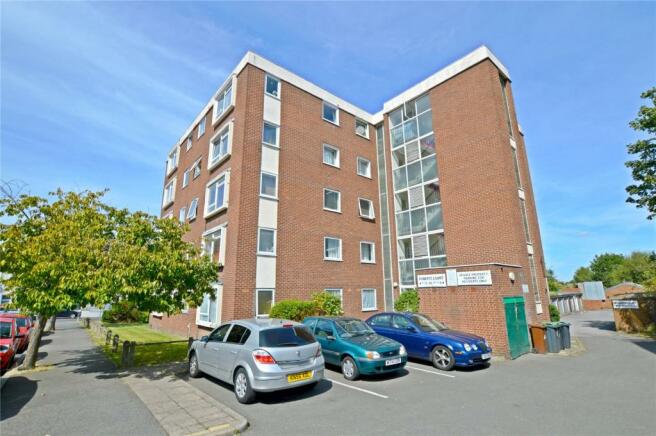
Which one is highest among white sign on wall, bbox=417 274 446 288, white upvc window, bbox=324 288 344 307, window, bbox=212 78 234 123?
window, bbox=212 78 234 123

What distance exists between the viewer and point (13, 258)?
8.98 metres

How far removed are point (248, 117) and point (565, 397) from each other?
16.4 meters

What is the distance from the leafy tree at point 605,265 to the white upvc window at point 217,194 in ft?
322

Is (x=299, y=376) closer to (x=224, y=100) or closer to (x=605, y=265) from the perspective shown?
(x=224, y=100)

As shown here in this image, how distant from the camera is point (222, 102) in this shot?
20219 millimetres

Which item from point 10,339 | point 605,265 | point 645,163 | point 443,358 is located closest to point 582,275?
point 605,265

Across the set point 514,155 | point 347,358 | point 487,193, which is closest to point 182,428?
point 347,358

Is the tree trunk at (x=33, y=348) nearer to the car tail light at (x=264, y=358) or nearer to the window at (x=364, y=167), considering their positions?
the car tail light at (x=264, y=358)

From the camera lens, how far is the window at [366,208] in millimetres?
21628

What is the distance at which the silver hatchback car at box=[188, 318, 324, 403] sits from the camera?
6863 mm

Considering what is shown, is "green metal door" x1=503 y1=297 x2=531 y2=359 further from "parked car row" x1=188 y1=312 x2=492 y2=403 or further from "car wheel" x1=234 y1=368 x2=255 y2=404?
"car wheel" x1=234 y1=368 x2=255 y2=404

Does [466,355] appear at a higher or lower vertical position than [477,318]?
lower

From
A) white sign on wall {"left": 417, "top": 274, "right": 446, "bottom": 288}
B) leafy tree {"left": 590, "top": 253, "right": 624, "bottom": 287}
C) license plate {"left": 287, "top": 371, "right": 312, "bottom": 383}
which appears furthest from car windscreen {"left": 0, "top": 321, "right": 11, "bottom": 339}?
leafy tree {"left": 590, "top": 253, "right": 624, "bottom": 287}

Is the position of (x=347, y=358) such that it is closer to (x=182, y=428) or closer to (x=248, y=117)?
(x=182, y=428)
